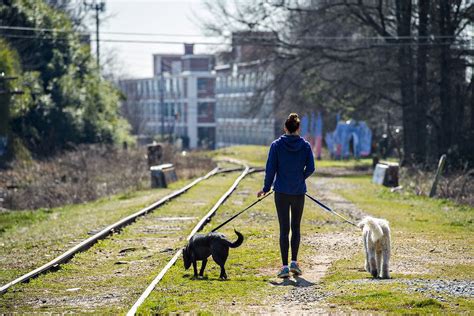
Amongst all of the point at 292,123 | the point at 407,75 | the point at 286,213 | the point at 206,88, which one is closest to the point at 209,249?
the point at 286,213

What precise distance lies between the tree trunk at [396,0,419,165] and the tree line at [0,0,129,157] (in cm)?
1748

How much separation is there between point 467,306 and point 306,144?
3.52 m

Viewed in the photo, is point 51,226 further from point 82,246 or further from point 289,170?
point 289,170

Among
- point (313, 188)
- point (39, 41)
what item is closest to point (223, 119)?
point (39, 41)

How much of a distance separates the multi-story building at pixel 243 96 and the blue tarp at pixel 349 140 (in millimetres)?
4552

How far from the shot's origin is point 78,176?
124 ft

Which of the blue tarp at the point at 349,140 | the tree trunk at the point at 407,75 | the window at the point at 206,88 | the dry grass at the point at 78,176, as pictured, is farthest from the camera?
the window at the point at 206,88

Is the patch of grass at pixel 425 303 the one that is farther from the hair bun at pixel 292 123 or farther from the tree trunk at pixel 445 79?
the tree trunk at pixel 445 79

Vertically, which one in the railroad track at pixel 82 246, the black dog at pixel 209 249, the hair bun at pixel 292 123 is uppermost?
the hair bun at pixel 292 123

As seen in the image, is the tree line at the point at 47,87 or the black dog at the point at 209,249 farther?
the tree line at the point at 47,87

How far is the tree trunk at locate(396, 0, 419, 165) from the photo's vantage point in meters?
43.6

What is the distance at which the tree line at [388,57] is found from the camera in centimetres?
4109

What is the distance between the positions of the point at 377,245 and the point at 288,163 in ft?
5.20

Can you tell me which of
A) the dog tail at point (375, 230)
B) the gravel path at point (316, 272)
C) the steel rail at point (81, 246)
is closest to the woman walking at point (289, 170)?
the gravel path at point (316, 272)
